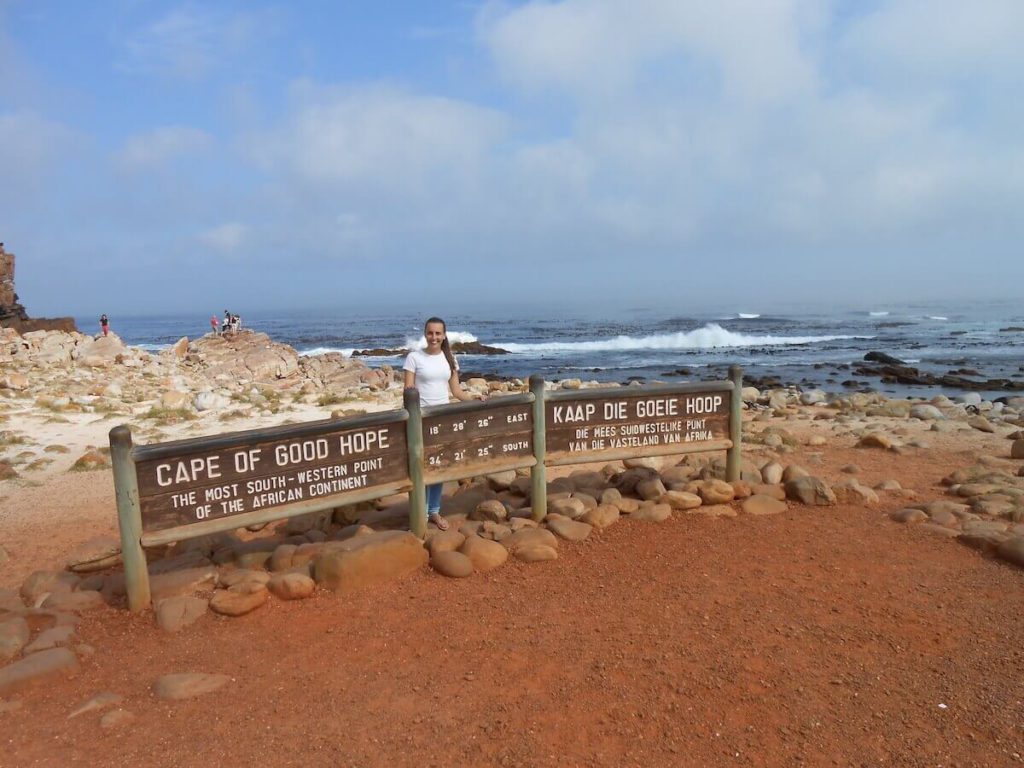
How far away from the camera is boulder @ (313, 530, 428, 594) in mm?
4812

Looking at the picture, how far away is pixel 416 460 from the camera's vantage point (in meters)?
5.46

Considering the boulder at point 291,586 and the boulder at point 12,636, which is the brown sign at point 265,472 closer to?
the boulder at point 291,586

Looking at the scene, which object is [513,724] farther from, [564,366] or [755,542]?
[564,366]

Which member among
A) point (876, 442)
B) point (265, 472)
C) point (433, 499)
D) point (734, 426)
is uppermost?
point (265, 472)

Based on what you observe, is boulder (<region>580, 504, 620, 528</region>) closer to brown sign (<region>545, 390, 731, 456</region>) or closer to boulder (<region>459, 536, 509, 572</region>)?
brown sign (<region>545, 390, 731, 456</region>)

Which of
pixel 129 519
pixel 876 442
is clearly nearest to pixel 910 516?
pixel 876 442

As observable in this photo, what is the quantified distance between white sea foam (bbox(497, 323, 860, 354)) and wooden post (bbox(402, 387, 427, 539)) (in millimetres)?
36479

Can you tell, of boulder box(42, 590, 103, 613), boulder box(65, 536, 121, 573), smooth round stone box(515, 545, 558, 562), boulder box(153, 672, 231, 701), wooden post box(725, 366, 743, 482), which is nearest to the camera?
boulder box(153, 672, 231, 701)

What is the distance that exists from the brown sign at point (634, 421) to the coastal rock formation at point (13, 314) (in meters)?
33.0

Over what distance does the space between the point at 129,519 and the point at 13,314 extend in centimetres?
3619

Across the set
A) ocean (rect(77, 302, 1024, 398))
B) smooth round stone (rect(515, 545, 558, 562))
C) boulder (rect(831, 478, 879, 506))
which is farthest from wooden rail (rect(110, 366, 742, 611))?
ocean (rect(77, 302, 1024, 398))

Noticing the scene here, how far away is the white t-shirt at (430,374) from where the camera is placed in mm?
6012

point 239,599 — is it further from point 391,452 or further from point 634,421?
point 634,421

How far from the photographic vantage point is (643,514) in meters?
6.10
